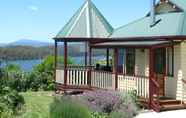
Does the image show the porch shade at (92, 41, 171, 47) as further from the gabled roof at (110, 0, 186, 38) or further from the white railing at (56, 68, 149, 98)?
the white railing at (56, 68, 149, 98)

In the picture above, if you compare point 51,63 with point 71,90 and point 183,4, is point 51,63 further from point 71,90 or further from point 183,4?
point 183,4

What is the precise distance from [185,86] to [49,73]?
12.6 meters

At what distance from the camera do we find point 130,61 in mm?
25000

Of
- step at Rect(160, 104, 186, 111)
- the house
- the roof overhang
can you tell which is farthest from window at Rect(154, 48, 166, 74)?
step at Rect(160, 104, 186, 111)

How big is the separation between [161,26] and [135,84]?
3430 millimetres

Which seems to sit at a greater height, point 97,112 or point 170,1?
point 170,1

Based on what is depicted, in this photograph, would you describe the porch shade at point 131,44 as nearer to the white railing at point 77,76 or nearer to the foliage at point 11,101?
the white railing at point 77,76

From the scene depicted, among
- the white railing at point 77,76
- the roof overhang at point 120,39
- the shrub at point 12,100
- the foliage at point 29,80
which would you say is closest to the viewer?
the shrub at point 12,100

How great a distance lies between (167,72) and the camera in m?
22.0

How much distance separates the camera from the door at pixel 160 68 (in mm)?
22125

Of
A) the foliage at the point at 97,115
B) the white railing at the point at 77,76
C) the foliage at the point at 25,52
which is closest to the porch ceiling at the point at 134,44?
the white railing at the point at 77,76

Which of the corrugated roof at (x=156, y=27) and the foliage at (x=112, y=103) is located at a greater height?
the corrugated roof at (x=156, y=27)

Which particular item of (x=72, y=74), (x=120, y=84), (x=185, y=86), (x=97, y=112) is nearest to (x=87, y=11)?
(x=72, y=74)

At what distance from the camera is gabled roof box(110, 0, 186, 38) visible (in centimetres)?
2153
